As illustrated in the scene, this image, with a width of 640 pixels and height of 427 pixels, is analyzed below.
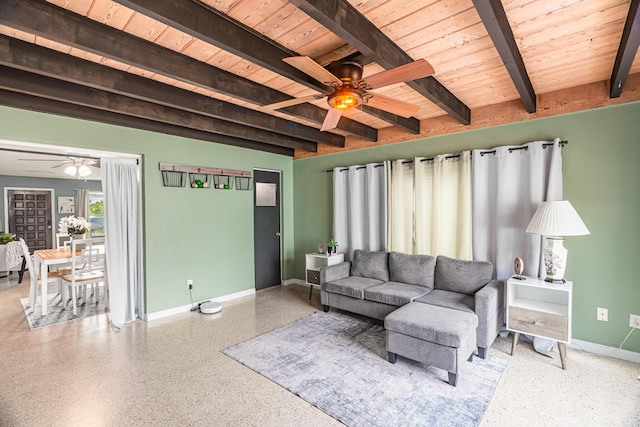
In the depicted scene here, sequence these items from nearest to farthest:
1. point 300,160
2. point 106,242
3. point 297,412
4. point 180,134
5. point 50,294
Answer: point 297,412, point 106,242, point 180,134, point 50,294, point 300,160

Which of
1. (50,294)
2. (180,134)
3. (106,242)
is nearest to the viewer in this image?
(106,242)

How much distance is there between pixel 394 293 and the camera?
3473 mm

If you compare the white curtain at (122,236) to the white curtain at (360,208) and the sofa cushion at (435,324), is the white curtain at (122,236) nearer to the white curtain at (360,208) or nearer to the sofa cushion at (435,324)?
the white curtain at (360,208)

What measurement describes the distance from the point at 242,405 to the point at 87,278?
3.49 m

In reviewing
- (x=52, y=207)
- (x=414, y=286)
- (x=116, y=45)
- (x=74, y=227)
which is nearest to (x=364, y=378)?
(x=414, y=286)

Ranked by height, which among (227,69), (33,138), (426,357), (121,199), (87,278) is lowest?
(426,357)

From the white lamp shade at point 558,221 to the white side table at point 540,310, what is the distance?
496 millimetres

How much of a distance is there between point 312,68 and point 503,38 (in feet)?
3.66

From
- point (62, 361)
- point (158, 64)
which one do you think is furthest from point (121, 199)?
point (158, 64)

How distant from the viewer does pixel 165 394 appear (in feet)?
7.80

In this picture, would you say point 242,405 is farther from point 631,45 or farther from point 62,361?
point 631,45

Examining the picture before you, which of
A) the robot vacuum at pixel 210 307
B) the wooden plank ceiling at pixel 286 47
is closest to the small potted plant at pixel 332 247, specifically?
the robot vacuum at pixel 210 307

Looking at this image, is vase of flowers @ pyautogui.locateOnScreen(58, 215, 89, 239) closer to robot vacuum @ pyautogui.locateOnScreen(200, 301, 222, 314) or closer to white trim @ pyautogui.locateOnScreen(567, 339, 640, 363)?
robot vacuum @ pyautogui.locateOnScreen(200, 301, 222, 314)

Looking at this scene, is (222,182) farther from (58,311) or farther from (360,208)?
(58,311)
